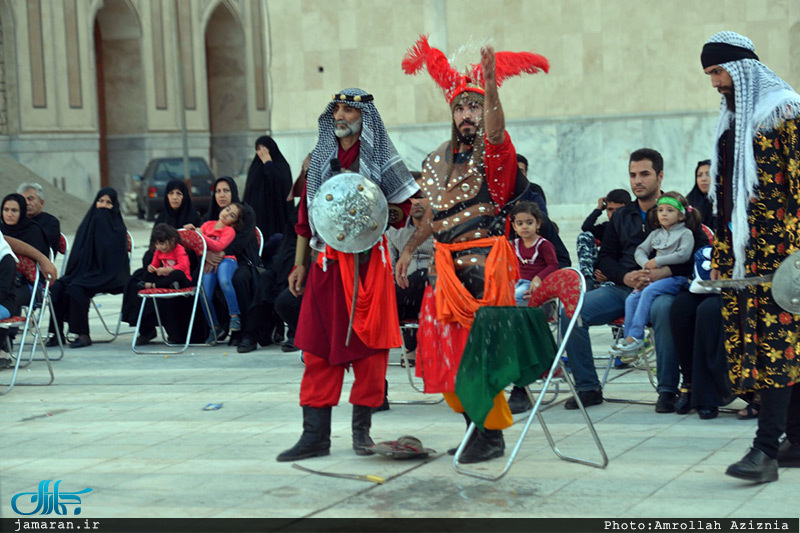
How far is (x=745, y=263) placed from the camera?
5.01m

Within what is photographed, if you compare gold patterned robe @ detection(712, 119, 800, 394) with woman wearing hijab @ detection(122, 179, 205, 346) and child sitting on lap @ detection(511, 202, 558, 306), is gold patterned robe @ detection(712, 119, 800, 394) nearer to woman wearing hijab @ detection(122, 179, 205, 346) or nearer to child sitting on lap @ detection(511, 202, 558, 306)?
child sitting on lap @ detection(511, 202, 558, 306)

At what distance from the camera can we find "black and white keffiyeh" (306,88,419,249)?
5.69m

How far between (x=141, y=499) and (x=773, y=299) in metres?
2.68

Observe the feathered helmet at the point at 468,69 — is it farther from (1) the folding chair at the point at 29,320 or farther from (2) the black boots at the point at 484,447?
(1) the folding chair at the point at 29,320

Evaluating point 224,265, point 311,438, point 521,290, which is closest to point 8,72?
point 224,265

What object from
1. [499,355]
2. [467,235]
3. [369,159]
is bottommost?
[499,355]

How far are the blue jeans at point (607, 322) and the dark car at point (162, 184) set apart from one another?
937 inches

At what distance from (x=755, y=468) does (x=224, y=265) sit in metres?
5.68

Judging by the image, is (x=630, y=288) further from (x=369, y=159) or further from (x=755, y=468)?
(x=755, y=468)

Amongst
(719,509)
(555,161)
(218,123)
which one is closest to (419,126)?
(555,161)

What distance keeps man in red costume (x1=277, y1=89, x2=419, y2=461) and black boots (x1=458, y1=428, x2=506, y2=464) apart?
0.47 meters

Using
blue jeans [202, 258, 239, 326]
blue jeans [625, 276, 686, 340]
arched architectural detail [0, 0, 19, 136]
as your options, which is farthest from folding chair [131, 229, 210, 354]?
arched architectural detail [0, 0, 19, 136]

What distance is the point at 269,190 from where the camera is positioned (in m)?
10.5

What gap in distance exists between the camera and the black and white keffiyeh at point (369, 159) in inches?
224
